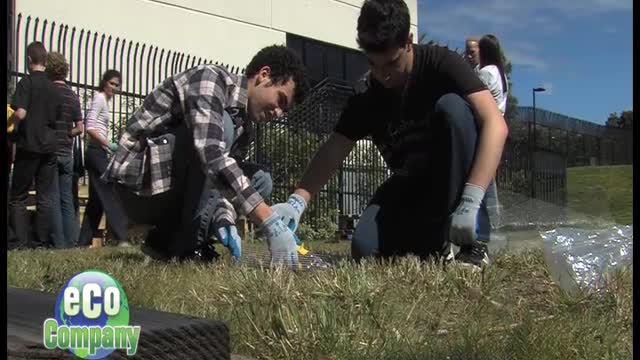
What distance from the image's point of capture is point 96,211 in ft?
23.3

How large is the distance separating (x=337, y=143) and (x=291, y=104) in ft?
1.05

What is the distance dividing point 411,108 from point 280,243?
942 millimetres

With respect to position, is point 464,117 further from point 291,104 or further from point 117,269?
point 117,269

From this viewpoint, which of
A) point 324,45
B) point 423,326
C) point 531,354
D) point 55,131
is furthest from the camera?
A: point 324,45

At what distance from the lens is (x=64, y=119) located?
6246mm

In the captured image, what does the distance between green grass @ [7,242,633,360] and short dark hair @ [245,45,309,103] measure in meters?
0.97

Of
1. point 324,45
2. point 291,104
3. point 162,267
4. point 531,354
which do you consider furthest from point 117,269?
point 324,45

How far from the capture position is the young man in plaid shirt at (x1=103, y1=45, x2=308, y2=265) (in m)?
3.40

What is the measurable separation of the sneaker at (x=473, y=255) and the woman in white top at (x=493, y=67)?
80.9 inches

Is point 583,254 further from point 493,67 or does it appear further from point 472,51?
point 472,51

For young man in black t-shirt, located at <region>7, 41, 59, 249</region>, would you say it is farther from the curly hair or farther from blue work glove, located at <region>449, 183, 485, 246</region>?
blue work glove, located at <region>449, 183, 485, 246</region>

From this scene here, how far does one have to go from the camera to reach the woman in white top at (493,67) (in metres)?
5.20

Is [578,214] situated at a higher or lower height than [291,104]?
lower

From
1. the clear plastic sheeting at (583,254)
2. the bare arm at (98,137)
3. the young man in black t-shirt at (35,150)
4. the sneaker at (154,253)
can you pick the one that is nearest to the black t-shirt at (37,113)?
the young man in black t-shirt at (35,150)
